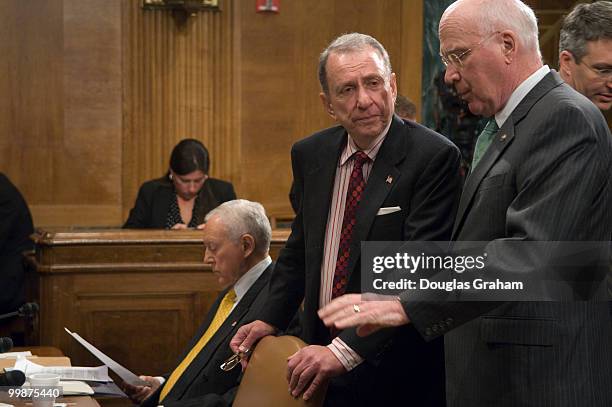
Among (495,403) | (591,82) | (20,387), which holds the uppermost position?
(591,82)

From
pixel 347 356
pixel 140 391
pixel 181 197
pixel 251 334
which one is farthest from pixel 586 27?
pixel 181 197

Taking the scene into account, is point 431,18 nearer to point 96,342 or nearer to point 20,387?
point 96,342

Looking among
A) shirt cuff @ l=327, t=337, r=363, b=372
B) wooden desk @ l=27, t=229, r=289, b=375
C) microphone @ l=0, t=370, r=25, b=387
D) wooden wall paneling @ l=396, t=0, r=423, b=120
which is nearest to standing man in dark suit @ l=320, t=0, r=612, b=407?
shirt cuff @ l=327, t=337, r=363, b=372

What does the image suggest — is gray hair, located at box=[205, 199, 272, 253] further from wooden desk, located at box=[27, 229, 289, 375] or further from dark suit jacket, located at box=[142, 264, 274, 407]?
wooden desk, located at box=[27, 229, 289, 375]

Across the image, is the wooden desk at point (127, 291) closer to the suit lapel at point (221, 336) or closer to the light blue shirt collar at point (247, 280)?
the light blue shirt collar at point (247, 280)

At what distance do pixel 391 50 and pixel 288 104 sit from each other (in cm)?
95

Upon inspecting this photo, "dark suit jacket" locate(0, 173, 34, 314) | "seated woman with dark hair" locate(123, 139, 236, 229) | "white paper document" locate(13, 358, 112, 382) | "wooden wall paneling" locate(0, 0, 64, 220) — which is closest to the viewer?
"white paper document" locate(13, 358, 112, 382)

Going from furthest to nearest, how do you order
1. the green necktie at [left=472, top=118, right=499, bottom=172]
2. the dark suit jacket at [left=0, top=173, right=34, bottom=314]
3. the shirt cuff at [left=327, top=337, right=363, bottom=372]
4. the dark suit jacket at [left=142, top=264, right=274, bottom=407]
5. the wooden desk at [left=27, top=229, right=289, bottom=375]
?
the dark suit jacket at [left=0, top=173, right=34, bottom=314]
the wooden desk at [left=27, top=229, right=289, bottom=375]
the dark suit jacket at [left=142, top=264, right=274, bottom=407]
the shirt cuff at [left=327, top=337, right=363, bottom=372]
the green necktie at [left=472, top=118, right=499, bottom=172]

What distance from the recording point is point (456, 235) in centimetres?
259

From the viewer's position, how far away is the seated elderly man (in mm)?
4090

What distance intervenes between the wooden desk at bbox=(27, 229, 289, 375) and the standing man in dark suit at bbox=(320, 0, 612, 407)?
313 cm

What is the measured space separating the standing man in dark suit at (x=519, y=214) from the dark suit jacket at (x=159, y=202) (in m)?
4.20

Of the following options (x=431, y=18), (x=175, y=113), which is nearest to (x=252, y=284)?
(x=175, y=113)

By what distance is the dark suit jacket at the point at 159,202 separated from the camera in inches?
262
